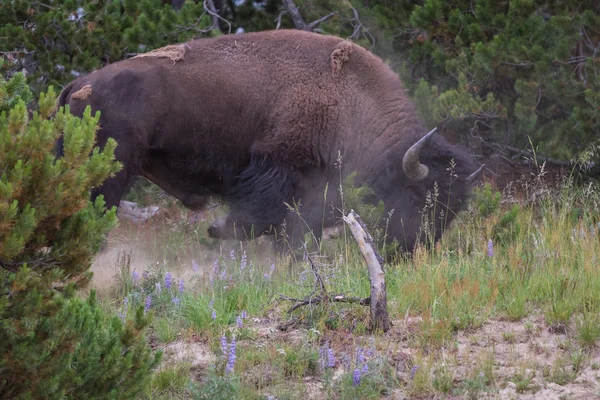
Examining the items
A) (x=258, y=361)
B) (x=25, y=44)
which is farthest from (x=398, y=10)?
(x=258, y=361)

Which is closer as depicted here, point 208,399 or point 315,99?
point 208,399

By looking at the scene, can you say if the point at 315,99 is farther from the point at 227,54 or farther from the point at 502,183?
the point at 502,183

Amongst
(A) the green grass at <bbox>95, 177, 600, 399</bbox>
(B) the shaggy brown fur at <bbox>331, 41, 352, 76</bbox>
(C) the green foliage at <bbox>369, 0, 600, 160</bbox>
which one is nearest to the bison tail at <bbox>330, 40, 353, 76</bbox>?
(B) the shaggy brown fur at <bbox>331, 41, 352, 76</bbox>

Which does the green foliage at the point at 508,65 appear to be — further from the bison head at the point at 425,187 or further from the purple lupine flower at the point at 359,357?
the purple lupine flower at the point at 359,357

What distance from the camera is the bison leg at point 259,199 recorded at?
6992 millimetres

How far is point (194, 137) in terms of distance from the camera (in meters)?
6.94

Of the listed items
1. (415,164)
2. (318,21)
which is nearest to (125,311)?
(415,164)

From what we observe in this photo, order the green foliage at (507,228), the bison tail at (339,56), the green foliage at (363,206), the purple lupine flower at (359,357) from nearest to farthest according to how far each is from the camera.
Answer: the purple lupine flower at (359,357) < the green foliage at (507,228) < the green foliage at (363,206) < the bison tail at (339,56)

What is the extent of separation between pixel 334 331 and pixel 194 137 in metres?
3.17

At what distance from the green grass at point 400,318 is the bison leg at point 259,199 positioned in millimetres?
948

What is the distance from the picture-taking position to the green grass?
3748 mm

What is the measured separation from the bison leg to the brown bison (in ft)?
0.03

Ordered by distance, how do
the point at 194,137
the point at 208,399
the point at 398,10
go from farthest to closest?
the point at 398,10 → the point at 194,137 → the point at 208,399

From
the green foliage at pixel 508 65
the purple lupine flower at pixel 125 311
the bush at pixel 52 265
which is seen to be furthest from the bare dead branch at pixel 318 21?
the bush at pixel 52 265
